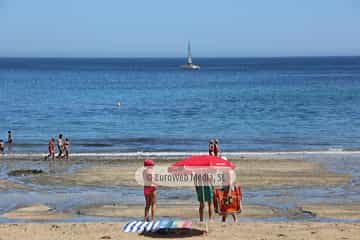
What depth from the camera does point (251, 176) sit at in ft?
97.3

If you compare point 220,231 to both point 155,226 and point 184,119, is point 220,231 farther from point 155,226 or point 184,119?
point 184,119

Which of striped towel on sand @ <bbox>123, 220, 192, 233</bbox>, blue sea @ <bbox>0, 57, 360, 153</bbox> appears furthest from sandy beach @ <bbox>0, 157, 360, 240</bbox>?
blue sea @ <bbox>0, 57, 360, 153</bbox>

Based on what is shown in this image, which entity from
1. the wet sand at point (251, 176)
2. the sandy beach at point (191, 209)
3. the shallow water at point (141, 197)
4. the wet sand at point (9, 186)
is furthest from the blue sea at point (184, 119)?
the shallow water at point (141, 197)

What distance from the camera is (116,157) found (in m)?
37.9

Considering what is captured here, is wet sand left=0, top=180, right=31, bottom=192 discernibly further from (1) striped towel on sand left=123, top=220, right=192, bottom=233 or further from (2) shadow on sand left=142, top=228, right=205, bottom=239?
(2) shadow on sand left=142, top=228, right=205, bottom=239

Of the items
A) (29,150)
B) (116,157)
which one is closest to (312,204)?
(116,157)

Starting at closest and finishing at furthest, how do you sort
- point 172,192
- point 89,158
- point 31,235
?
point 31,235 → point 172,192 → point 89,158

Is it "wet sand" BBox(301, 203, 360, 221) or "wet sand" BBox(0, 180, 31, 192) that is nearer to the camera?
"wet sand" BBox(301, 203, 360, 221)

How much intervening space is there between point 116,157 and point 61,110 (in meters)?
38.7

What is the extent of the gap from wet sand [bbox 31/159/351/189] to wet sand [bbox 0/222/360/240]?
29.9ft

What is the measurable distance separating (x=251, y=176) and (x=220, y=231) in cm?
1266

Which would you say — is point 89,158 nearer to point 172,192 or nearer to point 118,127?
point 172,192

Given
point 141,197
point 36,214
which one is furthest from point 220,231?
point 141,197

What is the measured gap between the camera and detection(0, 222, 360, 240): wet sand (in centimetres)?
1669
